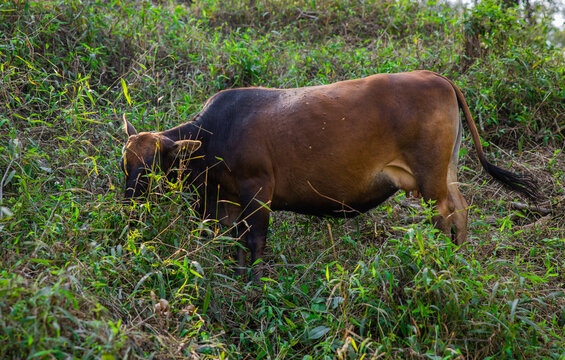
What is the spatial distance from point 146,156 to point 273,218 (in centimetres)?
148

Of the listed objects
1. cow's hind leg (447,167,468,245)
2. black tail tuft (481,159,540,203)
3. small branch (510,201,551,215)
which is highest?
black tail tuft (481,159,540,203)

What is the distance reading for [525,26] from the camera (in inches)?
302

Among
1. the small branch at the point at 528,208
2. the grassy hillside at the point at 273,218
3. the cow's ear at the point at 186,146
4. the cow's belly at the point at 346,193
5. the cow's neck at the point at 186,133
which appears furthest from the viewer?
the small branch at the point at 528,208

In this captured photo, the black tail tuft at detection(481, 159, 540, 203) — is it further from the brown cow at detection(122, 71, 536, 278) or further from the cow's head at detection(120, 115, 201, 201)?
the cow's head at detection(120, 115, 201, 201)

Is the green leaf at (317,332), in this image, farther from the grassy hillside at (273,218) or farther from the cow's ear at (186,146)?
the cow's ear at (186,146)

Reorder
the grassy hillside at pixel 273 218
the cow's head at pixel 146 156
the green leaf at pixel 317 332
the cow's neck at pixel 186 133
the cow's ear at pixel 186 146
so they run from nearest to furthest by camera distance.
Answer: the grassy hillside at pixel 273 218, the green leaf at pixel 317 332, the cow's head at pixel 146 156, the cow's ear at pixel 186 146, the cow's neck at pixel 186 133

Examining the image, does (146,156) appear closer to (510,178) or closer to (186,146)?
(186,146)

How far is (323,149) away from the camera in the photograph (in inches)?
193

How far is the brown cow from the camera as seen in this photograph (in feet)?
16.0

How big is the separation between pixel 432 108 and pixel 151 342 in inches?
117

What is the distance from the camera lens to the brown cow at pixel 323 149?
487 cm

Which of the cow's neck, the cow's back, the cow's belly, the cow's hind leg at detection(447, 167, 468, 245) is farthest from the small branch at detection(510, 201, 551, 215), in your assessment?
the cow's neck

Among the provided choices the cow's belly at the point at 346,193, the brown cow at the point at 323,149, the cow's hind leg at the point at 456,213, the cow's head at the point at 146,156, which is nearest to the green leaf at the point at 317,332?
the brown cow at the point at 323,149

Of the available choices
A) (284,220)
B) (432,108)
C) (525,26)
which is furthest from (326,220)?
(525,26)
